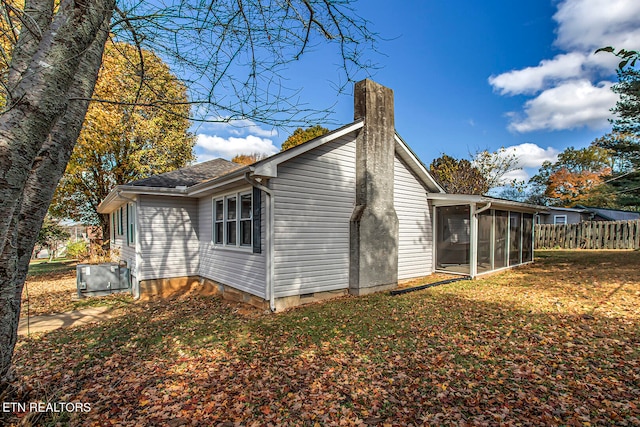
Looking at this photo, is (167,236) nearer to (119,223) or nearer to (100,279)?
(100,279)

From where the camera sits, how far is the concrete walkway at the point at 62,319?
6627mm

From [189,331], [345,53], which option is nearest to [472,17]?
[345,53]

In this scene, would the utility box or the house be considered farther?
the utility box

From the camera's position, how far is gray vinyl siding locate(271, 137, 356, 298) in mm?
6953

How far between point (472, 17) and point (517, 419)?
5498 millimetres

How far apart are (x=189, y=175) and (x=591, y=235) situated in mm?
24426

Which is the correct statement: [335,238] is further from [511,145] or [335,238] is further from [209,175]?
[511,145]

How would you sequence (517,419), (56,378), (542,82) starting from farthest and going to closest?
1. (542,82)
2. (56,378)
3. (517,419)

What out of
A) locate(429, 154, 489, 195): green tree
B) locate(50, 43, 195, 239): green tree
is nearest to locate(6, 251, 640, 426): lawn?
locate(50, 43, 195, 239): green tree

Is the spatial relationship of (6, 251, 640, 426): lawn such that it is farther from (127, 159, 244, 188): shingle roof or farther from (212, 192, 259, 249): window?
(127, 159, 244, 188): shingle roof

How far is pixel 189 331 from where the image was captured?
19.7ft

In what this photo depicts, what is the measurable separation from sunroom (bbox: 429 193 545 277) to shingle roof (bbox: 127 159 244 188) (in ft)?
25.4

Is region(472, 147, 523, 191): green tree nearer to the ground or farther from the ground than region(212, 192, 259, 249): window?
farther from the ground

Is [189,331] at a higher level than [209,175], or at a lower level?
lower
